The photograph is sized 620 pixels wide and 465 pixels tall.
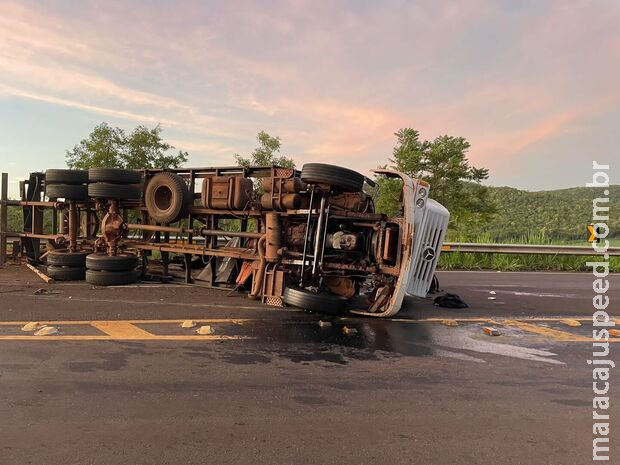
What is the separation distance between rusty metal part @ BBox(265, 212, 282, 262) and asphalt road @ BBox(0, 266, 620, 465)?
1.03m

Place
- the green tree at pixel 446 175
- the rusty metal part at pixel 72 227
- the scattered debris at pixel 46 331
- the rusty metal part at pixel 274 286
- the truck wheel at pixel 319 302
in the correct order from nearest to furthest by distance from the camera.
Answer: the scattered debris at pixel 46 331 < the truck wheel at pixel 319 302 < the rusty metal part at pixel 274 286 < the rusty metal part at pixel 72 227 < the green tree at pixel 446 175

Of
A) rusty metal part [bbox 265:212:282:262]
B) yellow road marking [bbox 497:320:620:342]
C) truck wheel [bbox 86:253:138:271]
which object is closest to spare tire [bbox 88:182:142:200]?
truck wheel [bbox 86:253:138:271]

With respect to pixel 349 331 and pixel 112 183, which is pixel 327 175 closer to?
pixel 349 331

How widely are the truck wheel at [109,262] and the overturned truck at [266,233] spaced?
2 cm

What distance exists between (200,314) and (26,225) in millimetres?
7524

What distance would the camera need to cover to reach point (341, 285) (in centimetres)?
690

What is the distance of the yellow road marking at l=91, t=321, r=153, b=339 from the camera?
4980 mm

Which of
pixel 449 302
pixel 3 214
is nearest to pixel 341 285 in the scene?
pixel 449 302

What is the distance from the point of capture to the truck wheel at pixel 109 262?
8.22m

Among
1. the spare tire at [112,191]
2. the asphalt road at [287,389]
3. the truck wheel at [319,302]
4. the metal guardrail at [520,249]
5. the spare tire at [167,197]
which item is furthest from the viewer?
the metal guardrail at [520,249]

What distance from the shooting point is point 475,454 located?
2.71 metres

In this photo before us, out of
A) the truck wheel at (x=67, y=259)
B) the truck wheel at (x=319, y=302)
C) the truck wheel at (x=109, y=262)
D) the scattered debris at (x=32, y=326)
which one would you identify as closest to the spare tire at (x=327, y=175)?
the truck wheel at (x=319, y=302)

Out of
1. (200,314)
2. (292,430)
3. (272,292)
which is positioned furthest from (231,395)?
(272,292)

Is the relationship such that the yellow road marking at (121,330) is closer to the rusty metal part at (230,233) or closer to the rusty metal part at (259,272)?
the rusty metal part at (259,272)
